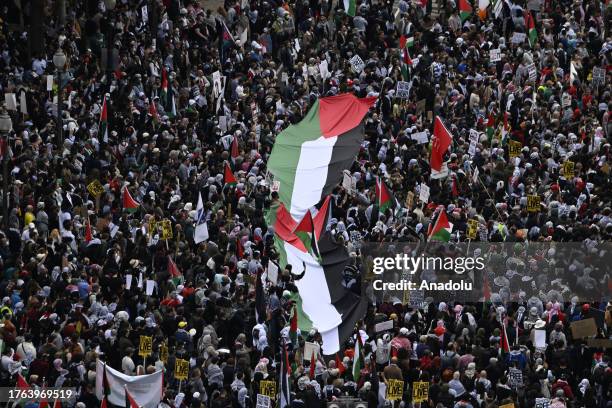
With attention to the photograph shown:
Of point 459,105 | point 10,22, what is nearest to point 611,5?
point 459,105

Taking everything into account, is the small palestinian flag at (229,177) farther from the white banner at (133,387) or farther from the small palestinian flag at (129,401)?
the small palestinian flag at (129,401)

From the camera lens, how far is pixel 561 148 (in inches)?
1555

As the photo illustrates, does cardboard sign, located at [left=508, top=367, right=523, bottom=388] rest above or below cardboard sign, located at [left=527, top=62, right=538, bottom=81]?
below

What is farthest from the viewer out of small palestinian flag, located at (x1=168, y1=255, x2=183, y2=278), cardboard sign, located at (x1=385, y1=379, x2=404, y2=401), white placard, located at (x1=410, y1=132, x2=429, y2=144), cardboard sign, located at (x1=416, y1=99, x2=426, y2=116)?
cardboard sign, located at (x1=416, y1=99, x2=426, y2=116)

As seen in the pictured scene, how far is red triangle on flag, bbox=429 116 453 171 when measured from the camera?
125ft

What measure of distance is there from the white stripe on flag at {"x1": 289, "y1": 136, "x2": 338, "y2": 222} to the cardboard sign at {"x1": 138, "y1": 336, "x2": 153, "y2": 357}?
7.28 m

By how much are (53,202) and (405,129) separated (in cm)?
820

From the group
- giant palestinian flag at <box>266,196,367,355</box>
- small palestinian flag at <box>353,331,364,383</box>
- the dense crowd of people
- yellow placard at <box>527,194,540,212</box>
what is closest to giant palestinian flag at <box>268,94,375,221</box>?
the dense crowd of people

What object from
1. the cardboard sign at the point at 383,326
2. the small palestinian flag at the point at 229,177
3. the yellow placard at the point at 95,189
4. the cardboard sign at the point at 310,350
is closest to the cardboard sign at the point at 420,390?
the cardboard sign at the point at 310,350

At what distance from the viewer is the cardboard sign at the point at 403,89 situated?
42.1 meters

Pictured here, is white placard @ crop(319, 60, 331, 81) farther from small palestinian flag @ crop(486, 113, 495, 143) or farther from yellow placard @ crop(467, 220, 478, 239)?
yellow placard @ crop(467, 220, 478, 239)

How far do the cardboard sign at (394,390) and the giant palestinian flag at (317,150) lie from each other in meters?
7.99

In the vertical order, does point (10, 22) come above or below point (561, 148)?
above

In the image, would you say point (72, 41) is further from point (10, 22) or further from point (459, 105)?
point (459, 105)
